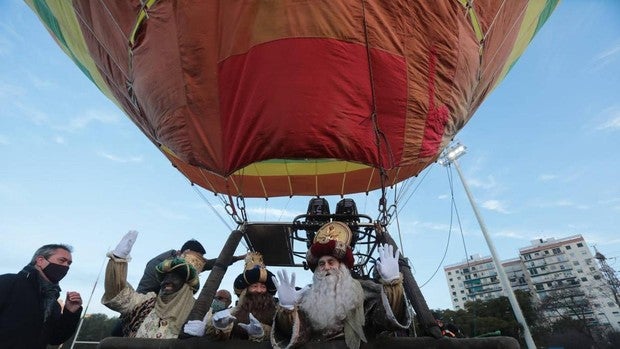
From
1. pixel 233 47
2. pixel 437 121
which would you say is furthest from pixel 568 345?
pixel 233 47

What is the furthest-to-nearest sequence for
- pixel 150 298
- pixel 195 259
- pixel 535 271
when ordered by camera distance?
1. pixel 535 271
2. pixel 195 259
3. pixel 150 298

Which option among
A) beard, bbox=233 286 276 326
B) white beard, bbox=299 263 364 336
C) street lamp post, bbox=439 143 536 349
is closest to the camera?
white beard, bbox=299 263 364 336

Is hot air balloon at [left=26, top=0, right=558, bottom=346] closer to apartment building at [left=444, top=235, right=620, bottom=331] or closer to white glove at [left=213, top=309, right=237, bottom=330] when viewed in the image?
white glove at [left=213, top=309, right=237, bottom=330]

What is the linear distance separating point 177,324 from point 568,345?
34.2m

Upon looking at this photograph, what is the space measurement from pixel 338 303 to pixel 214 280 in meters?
1.01

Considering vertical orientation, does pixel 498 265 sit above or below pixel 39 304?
above

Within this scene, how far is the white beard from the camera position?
2.29 meters

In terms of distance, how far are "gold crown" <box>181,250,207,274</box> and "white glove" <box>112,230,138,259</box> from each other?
96 centimetres

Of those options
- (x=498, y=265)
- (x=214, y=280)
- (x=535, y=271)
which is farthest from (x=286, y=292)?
(x=535, y=271)

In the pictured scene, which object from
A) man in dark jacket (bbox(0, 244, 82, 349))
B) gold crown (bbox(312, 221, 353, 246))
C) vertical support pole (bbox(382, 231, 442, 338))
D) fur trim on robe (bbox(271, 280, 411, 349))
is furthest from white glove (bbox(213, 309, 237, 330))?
man in dark jacket (bbox(0, 244, 82, 349))

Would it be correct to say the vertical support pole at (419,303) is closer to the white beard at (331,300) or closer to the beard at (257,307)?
the white beard at (331,300)

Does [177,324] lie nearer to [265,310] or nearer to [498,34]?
[265,310]

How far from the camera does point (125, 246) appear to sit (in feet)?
8.38

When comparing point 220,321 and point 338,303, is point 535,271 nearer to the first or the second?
point 338,303
